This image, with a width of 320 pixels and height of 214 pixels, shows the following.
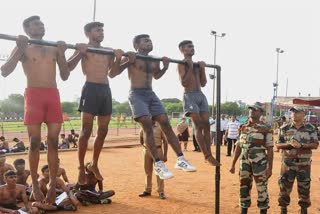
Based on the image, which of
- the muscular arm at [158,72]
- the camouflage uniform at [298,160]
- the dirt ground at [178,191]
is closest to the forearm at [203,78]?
the muscular arm at [158,72]

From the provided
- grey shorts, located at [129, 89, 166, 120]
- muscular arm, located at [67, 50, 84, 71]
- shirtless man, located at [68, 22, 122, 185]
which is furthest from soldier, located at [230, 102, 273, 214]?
muscular arm, located at [67, 50, 84, 71]

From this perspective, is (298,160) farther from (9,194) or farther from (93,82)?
(9,194)

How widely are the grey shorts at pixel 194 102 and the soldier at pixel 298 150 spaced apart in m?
2.22

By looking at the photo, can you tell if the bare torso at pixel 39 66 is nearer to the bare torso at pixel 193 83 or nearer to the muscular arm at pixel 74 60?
the muscular arm at pixel 74 60

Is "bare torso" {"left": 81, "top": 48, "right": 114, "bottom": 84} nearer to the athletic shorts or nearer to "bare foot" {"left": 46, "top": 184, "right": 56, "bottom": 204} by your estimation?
the athletic shorts

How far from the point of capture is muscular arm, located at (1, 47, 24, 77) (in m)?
4.29

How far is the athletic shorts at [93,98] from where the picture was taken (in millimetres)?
5227

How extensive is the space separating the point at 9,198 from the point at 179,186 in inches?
203

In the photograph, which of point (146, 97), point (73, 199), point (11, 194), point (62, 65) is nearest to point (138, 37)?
point (146, 97)

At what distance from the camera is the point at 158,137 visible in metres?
9.73

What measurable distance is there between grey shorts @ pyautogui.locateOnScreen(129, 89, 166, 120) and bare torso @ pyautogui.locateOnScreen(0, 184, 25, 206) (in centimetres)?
411

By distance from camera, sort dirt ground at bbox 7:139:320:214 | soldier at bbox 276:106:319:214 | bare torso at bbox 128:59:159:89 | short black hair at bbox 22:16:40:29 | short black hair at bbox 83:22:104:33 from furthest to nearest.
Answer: dirt ground at bbox 7:139:320:214 → soldier at bbox 276:106:319:214 → bare torso at bbox 128:59:159:89 → short black hair at bbox 83:22:104:33 → short black hair at bbox 22:16:40:29

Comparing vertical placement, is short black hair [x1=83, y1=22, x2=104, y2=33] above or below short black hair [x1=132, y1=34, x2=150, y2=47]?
above

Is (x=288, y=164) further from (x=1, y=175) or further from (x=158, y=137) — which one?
(x=1, y=175)
